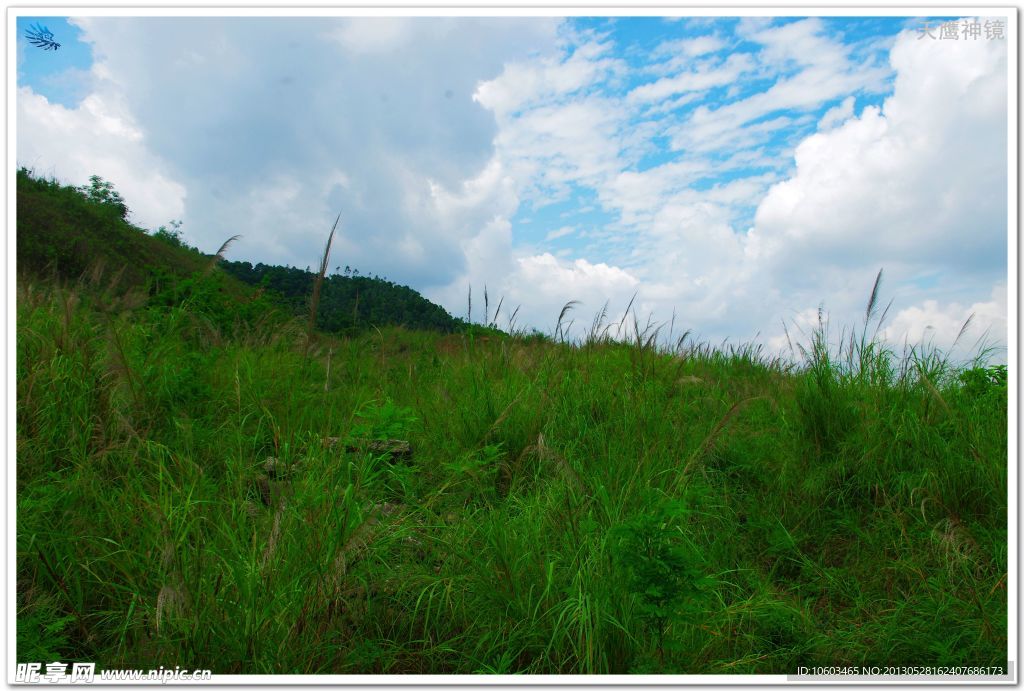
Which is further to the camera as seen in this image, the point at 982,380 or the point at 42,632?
the point at 982,380

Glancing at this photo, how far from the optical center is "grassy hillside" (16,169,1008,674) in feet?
7.13

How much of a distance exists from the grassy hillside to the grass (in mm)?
16

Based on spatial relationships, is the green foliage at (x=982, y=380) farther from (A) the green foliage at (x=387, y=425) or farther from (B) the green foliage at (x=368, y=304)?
(B) the green foliage at (x=368, y=304)

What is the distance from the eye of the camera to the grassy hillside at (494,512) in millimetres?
2174

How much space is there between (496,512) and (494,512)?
3 cm

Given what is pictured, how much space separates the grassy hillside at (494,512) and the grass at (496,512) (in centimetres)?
2

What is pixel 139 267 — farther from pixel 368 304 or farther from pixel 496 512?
pixel 496 512

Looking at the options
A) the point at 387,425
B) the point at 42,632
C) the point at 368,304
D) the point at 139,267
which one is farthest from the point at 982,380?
the point at 139,267

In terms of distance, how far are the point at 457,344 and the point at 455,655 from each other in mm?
4655

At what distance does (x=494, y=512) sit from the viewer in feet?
9.26

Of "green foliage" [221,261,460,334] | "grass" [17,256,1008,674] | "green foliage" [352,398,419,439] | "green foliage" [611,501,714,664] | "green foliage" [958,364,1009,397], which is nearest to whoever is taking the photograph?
"green foliage" [611,501,714,664]

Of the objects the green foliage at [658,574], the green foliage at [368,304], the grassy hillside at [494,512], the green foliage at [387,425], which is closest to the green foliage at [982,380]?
the grassy hillside at [494,512]

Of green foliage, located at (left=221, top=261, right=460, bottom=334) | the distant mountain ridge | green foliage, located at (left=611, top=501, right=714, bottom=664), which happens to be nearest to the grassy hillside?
green foliage, located at (left=611, top=501, right=714, bottom=664)

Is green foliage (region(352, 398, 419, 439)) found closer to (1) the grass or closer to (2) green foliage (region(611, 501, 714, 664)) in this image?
(1) the grass
